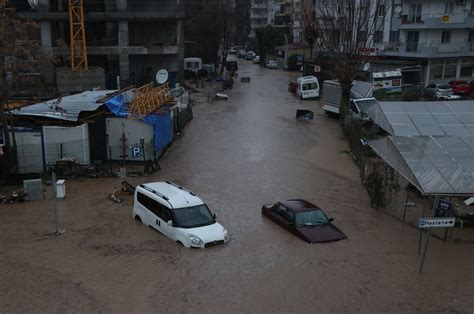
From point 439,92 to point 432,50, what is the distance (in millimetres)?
7188

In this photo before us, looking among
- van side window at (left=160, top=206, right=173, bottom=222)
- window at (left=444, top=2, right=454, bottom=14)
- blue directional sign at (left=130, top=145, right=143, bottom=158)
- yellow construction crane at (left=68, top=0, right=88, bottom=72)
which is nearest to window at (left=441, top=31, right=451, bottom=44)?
window at (left=444, top=2, right=454, bottom=14)

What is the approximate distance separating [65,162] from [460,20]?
41860 millimetres

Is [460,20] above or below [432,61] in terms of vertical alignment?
above

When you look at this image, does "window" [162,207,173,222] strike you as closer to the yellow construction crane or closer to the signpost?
the signpost

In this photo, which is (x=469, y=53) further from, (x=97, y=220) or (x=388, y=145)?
(x=97, y=220)

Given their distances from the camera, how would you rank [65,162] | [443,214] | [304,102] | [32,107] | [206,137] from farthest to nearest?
[304,102] → [206,137] → [32,107] → [65,162] → [443,214]

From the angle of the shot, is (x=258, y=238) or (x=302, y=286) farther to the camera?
(x=258, y=238)

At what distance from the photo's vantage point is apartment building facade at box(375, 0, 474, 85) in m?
50.8

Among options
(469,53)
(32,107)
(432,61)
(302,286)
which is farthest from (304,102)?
(302,286)

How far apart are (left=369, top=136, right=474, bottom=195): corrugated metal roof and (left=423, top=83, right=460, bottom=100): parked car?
23.9 metres

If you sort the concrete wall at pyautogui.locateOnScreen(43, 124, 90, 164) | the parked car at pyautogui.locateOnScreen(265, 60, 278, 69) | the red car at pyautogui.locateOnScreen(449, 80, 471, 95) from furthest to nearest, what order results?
the parked car at pyautogui.locateOnScreen(265, 60, 278, 69)
the red car at pyautogui.locateOnScreen(449, 80, 471, 95)
the concrete wall at pyautogui.locateOnScreen(43, 124, 90, 164)

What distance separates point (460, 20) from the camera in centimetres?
5125

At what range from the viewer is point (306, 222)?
17344 mm

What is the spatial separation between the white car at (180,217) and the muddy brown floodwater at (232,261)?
0.30 m
